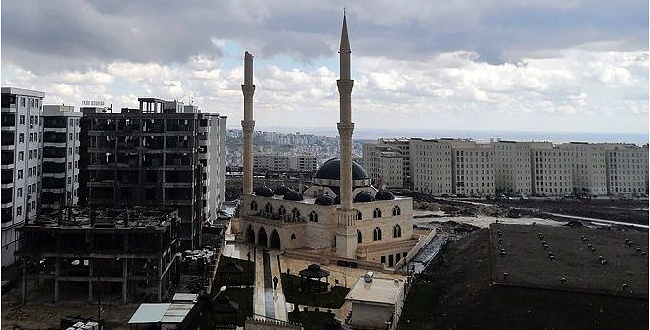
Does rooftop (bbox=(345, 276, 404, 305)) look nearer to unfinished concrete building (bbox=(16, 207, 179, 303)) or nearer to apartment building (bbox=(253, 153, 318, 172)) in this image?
unfinished concrete building (bbox=(16, 207, 179, 303))

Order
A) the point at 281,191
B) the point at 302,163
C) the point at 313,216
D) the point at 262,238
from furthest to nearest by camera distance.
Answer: the point at 302,163 < the point at 281,191 < the point at 262,238 < the point at 313,216

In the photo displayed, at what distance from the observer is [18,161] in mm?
46688

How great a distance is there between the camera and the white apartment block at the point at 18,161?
44812 mm

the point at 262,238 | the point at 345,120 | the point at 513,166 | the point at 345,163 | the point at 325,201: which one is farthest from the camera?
the point at 513,166

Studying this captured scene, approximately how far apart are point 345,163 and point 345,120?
14.6 ft

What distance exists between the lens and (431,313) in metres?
33.8

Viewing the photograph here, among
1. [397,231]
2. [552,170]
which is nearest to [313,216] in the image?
[397,231]

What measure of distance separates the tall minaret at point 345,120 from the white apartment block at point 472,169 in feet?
244

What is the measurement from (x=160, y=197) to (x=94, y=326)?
2396 cm

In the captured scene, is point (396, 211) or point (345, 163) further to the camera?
point (396, 211)

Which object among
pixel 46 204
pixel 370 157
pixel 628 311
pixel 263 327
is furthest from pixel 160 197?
pixel 370 157

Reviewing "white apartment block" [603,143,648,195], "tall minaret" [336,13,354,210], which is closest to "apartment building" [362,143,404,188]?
"white apartment block" [603,143,648,195]

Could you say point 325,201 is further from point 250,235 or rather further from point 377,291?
point 377,291

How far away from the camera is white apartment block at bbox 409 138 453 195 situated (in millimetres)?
120875
